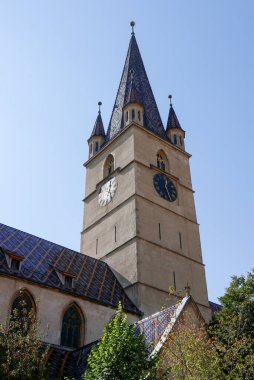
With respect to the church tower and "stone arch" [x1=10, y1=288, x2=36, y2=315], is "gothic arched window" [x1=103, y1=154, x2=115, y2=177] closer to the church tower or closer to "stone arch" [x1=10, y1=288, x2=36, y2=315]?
the church tower

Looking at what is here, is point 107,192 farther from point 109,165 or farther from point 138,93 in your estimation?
point 138,93

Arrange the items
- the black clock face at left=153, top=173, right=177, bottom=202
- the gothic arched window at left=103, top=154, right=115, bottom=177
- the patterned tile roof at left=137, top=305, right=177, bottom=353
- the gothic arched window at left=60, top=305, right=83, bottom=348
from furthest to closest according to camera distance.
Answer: the gothic arched window at left=103, top=154, right=115, bottom=177 → the black clock face at left=153, top=173, right=177, bottom=202 → the gothic arched window at left=60, top=305, right=83, bottom=348 → the patterned tile roof at left=137, top=305, right=177, bottom=353

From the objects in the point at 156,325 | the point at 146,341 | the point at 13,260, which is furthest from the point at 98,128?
the point at 146,341

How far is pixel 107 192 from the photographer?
29094mm

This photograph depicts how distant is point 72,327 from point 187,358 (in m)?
8.82

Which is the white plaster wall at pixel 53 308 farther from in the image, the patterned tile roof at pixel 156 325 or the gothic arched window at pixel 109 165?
the gothic arched window at pixel 109 165

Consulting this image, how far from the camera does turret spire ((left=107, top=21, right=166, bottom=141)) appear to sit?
33000 millimetres

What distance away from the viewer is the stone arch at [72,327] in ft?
63.8

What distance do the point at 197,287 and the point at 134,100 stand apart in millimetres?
13066

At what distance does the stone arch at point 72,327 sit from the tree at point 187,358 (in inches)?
279

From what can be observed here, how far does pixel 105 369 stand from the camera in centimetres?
1133

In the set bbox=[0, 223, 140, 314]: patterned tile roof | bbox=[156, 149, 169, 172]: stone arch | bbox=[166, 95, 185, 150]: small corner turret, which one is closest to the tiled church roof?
bbox=[0, 223, 140, 314]: patterned tile roof

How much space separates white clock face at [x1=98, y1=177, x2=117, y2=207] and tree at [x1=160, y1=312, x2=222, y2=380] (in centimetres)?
1552

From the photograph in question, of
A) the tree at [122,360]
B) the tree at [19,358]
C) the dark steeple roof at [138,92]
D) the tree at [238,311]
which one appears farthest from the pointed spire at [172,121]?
the tree at [19,358]
